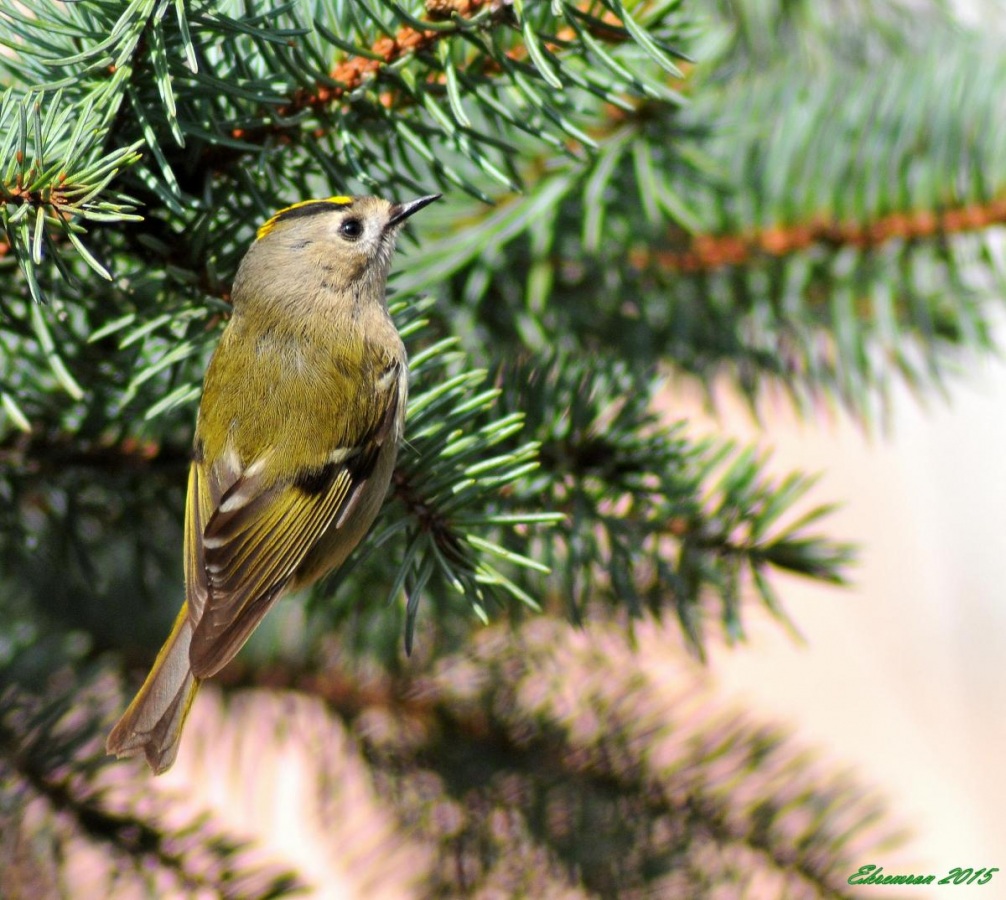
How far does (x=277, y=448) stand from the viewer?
0.81 meters

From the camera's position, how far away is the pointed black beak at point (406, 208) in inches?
28.9

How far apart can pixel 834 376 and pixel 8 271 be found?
2.06ft

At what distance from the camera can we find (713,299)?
885 millimetres

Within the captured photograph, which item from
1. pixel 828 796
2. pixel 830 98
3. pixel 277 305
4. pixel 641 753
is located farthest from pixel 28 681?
pixel 830 98

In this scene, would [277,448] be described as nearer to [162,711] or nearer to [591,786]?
[162,711]

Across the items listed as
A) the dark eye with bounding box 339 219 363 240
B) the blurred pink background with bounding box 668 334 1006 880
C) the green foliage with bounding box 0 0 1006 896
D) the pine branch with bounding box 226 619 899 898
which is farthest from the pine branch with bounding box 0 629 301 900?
the blurred pink background with bounding box 668 334 1006 880

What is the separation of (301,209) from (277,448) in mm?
176

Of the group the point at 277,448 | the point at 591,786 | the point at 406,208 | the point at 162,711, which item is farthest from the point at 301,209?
the point at 591,786

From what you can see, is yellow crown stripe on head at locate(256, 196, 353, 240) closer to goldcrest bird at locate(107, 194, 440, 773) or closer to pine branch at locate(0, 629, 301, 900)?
goldcrest bird at locate(107, 194, 440, 773)

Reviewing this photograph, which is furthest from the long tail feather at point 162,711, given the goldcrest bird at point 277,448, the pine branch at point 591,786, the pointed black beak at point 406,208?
the pointed black beak at point 406,208

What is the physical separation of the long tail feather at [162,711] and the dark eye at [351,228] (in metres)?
0.39

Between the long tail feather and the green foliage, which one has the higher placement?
the green foliage

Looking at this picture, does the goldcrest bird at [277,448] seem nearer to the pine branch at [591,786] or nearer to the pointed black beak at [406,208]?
the pointed black beak at [406,208]

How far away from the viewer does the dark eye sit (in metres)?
0.94
